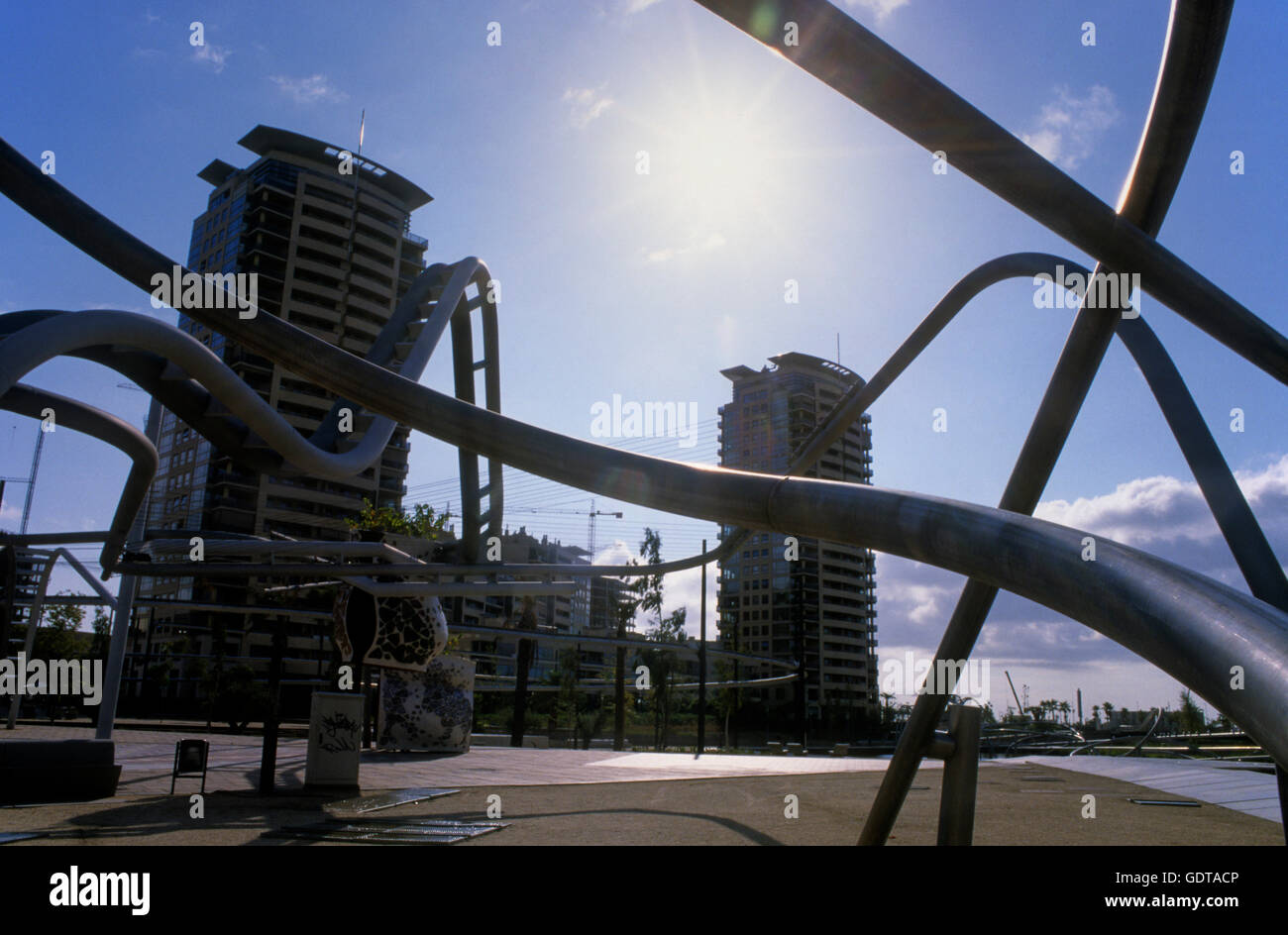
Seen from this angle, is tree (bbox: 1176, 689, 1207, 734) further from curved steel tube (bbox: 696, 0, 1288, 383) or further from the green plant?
curved steel tube (bbox: 696, 0, 1288, 383)

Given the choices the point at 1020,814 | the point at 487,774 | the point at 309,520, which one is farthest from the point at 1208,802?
the point at 309,520

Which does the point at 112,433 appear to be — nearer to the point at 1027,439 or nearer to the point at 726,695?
the point at 1027,439

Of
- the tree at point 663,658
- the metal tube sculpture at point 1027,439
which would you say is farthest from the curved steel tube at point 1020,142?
the tree at point 663,658

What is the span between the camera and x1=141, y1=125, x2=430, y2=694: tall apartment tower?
95.9m

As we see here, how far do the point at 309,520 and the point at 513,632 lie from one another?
Result: 74965 mm

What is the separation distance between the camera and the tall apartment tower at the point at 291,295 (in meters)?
95.9

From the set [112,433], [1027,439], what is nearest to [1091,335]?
[1027,439]

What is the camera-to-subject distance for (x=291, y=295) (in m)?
105

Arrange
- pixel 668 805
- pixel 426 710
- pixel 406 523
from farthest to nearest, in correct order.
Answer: pixel 406 523, pixel 426 710, pixel 668 805

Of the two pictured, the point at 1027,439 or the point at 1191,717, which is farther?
the point at 1191,717
